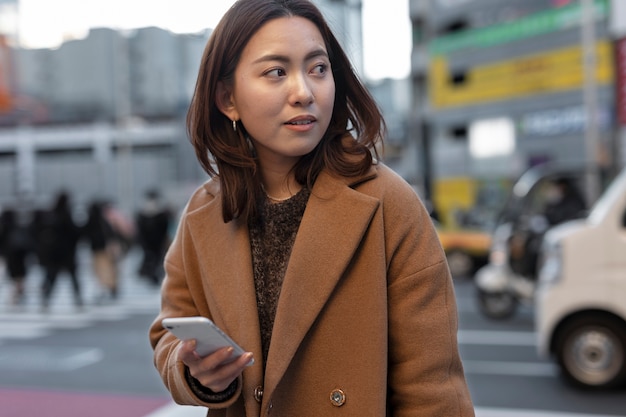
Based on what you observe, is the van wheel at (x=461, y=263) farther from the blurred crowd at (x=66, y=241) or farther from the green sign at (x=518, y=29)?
the green sign at (x=518, y=29)

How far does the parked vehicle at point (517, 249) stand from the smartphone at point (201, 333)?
8242 mm

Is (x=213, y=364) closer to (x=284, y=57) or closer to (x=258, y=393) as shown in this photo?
(x=258, y=393)

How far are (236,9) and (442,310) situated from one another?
0.72 m

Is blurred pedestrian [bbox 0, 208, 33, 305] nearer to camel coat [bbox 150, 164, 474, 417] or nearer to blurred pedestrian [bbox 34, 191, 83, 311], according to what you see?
blurred pedestrian [bbox 34, 191, 83, 311]

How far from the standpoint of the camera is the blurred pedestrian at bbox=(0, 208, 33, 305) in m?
12.9

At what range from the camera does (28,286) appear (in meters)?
17.2

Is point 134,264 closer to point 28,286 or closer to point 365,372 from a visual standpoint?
point 28,286

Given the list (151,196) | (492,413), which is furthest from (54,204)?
(492,413)

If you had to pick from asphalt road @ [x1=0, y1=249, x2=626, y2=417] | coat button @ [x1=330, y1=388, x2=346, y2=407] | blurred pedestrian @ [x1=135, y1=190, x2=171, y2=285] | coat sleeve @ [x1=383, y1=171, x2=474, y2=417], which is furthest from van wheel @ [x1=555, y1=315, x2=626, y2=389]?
blurred pedestrian @ [x1=135, y1=190, x2=171, y2=285]

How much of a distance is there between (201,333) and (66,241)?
450 inches

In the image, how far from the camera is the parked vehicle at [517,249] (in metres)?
9.28

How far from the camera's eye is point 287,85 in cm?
152

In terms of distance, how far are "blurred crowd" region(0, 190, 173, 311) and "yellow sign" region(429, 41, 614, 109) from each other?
1549 cm

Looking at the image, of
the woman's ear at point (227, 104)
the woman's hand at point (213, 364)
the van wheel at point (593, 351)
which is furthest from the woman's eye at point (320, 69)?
the van wheel at point (593, 351)
